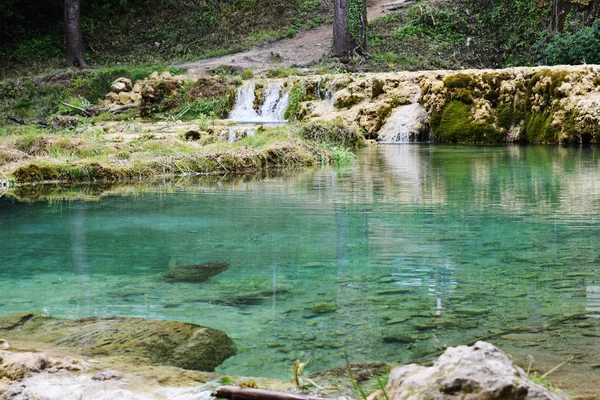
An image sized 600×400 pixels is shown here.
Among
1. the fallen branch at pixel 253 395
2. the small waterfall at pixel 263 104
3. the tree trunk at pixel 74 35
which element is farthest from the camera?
the tree trunk at pixel 74 35

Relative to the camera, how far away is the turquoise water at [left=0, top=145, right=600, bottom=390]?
10.9 ft

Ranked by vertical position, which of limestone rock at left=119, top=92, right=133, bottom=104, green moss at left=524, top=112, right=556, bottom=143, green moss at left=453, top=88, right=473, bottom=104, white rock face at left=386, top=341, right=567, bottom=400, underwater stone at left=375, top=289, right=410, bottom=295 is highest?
limestone rock at left=119, top=92, right=133, bottom=104

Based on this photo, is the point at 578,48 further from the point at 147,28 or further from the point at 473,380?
the point at 473,380

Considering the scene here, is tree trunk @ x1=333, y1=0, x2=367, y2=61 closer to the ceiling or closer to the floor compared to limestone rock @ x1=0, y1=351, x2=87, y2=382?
closer to the ceiling

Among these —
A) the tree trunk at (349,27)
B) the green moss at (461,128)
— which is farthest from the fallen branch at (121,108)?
the green moss at (461,128)

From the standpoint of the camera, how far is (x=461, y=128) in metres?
17.8

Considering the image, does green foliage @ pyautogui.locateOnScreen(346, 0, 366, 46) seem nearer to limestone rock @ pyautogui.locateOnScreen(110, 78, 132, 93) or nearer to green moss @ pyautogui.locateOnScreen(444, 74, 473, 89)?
limestone rock @ pyautogui.locateOnScreen(110, 78, 132, 93)

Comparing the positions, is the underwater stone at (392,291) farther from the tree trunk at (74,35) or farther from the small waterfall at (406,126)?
the tree trunk at (74,35)

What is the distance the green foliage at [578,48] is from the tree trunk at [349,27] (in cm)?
754

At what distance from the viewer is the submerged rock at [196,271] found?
15.0ft

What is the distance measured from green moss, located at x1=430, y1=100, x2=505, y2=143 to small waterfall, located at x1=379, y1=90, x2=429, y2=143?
0.42m

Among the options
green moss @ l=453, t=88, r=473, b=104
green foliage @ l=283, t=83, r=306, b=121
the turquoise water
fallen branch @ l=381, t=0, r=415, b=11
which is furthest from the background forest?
the turquoise water

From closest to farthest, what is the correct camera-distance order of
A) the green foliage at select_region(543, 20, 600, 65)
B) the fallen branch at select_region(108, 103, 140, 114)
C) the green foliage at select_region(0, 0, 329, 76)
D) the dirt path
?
the green foliage at select_region(543, 20, 600, 65), the fallen branch at select_region(108, 103, 140, 114), the dirt path, the green foliage at select_region(0, 0, 329, 76)

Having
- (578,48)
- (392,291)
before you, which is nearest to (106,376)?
(392,291)
